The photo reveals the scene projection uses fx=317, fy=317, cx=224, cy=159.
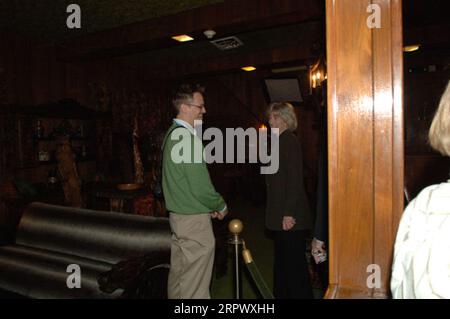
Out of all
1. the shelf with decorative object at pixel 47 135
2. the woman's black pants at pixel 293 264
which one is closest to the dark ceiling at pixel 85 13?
the shelf with decorative object at pixel 47 135

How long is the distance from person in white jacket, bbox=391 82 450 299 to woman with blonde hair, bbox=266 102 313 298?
5.27 feet

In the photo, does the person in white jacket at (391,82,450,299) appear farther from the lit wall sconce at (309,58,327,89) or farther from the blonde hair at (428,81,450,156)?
the lit wall sconce at (309,58,327,89)

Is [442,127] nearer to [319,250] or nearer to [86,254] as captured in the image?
[319,250]

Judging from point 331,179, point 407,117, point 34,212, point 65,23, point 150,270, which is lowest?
point 150,270

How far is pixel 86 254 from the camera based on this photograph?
2.82m

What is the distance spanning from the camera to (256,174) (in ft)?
A: 27.6

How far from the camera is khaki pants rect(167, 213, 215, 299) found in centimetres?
205

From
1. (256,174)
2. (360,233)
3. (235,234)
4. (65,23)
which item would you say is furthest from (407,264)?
(256,174)

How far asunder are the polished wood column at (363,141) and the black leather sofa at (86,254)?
4.84ft

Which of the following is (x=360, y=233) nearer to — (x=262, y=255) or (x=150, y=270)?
(x=150, y=270)

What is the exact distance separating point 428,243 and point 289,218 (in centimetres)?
171

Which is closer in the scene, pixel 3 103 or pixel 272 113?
pixel 272 113

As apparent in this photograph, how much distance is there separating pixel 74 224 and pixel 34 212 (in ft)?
2.08

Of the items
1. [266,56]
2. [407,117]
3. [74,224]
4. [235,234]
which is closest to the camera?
[235,234]
